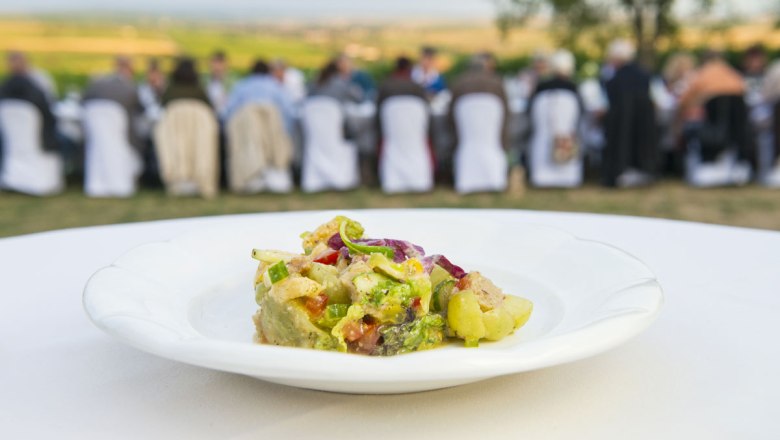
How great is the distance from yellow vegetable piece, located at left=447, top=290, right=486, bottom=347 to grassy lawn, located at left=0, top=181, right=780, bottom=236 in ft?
20.6

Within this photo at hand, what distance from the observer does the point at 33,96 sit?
309 inches

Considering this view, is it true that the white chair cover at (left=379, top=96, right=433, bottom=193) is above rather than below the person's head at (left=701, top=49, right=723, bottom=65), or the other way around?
below

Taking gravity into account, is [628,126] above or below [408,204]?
above

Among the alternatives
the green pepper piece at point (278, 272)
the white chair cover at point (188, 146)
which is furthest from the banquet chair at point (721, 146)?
the green pepper piece at point (278, 272)

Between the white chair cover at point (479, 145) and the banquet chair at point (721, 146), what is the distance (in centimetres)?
204

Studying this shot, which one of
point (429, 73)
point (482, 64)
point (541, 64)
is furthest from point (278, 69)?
point (541, 64)

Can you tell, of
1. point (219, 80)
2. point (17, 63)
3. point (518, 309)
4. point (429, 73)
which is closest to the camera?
point (518, 309)

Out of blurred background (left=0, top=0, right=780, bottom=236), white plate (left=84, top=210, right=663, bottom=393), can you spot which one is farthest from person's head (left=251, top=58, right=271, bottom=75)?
white plate (left=84, top=210, right=663, bottom=393)

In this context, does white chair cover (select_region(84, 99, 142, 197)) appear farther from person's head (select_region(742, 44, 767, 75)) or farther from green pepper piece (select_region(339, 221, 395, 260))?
green pepper piece (select_region(339, 221, 395, 260))

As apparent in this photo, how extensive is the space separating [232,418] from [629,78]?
25.4ft

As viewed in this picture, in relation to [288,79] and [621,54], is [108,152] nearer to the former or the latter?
[288,79]

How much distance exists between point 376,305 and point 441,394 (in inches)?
4.6

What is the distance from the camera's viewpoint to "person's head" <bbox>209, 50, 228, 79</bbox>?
956cm

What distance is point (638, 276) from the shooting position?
0.95m
